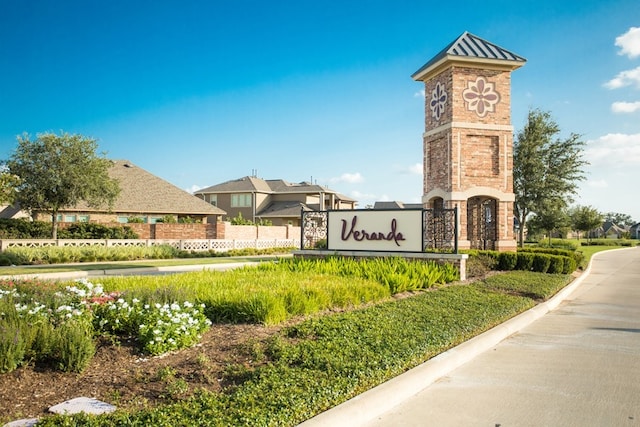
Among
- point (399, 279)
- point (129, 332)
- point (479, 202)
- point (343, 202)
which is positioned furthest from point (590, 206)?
point (129, 332)

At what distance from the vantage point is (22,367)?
5051 millimetres

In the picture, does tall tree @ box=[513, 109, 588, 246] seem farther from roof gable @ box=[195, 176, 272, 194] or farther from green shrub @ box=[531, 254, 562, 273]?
roof gable @ box=[195, 176, 272, 194]

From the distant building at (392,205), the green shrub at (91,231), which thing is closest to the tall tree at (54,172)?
the green shrub at (91,231)

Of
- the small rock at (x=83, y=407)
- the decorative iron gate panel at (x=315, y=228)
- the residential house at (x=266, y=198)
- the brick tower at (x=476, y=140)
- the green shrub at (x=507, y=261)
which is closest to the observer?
the small rock at (x=83, y=407)

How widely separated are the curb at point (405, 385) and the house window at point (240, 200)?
44.9m

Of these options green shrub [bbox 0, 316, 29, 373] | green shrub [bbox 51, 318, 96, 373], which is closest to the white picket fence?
green shrub [bbox 0, 316, 29, 373]

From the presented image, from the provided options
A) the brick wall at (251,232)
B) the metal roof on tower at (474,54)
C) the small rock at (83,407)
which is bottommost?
the small rock at (83,407)

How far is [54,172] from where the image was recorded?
2709 centimetres

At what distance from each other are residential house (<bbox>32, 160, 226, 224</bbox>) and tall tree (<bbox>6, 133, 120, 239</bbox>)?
4.68 metres

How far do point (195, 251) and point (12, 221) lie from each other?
32.2 feet

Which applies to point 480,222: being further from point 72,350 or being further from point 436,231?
point 72,350

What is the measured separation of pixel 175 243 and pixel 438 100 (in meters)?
17.8

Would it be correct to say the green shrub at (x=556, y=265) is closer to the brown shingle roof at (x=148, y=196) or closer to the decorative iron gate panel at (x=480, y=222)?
the decorative iron gate panel at (x=480, y=222)

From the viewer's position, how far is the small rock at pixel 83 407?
4168mm
